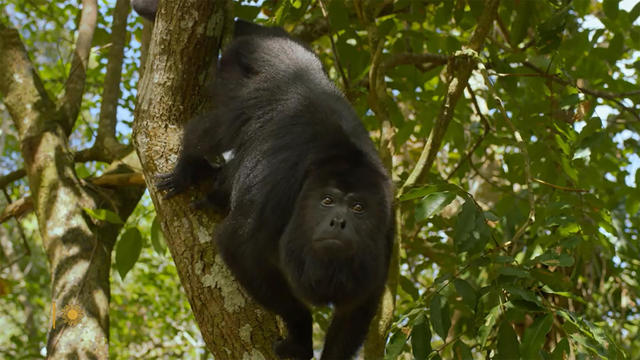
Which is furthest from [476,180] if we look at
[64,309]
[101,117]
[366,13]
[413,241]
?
[64,309]

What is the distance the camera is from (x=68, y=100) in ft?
16.4

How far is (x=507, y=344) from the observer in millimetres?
2488

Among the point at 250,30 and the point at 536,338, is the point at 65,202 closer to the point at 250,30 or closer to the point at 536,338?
the point at 250,30

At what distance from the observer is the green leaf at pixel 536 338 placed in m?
2.34

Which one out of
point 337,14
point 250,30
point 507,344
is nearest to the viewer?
point 507,344

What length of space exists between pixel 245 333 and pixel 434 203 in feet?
3.15

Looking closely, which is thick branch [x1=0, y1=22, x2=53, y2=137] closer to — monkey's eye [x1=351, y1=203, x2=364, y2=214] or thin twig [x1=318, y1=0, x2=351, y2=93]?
thin twig [x1=318, y1=0, x2=351, y2=93]

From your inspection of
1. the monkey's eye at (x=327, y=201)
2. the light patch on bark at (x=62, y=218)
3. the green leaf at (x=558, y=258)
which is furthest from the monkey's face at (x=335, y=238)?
the light patch on bark at (x=62, y=218)

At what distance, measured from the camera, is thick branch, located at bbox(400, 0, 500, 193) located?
136 inches

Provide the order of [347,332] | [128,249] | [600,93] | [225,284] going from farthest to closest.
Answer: [128,249]
[600,93]
[347,332]
[225,284]

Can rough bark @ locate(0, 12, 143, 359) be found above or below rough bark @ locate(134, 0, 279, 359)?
below

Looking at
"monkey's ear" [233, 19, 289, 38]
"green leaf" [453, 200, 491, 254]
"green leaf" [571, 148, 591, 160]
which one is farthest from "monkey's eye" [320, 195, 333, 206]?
"green leaf" [571, 148, 591, 160]

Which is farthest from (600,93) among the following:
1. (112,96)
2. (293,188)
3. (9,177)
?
(9,177)

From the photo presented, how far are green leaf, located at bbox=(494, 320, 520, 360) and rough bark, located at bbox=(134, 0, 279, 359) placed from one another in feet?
3.08
